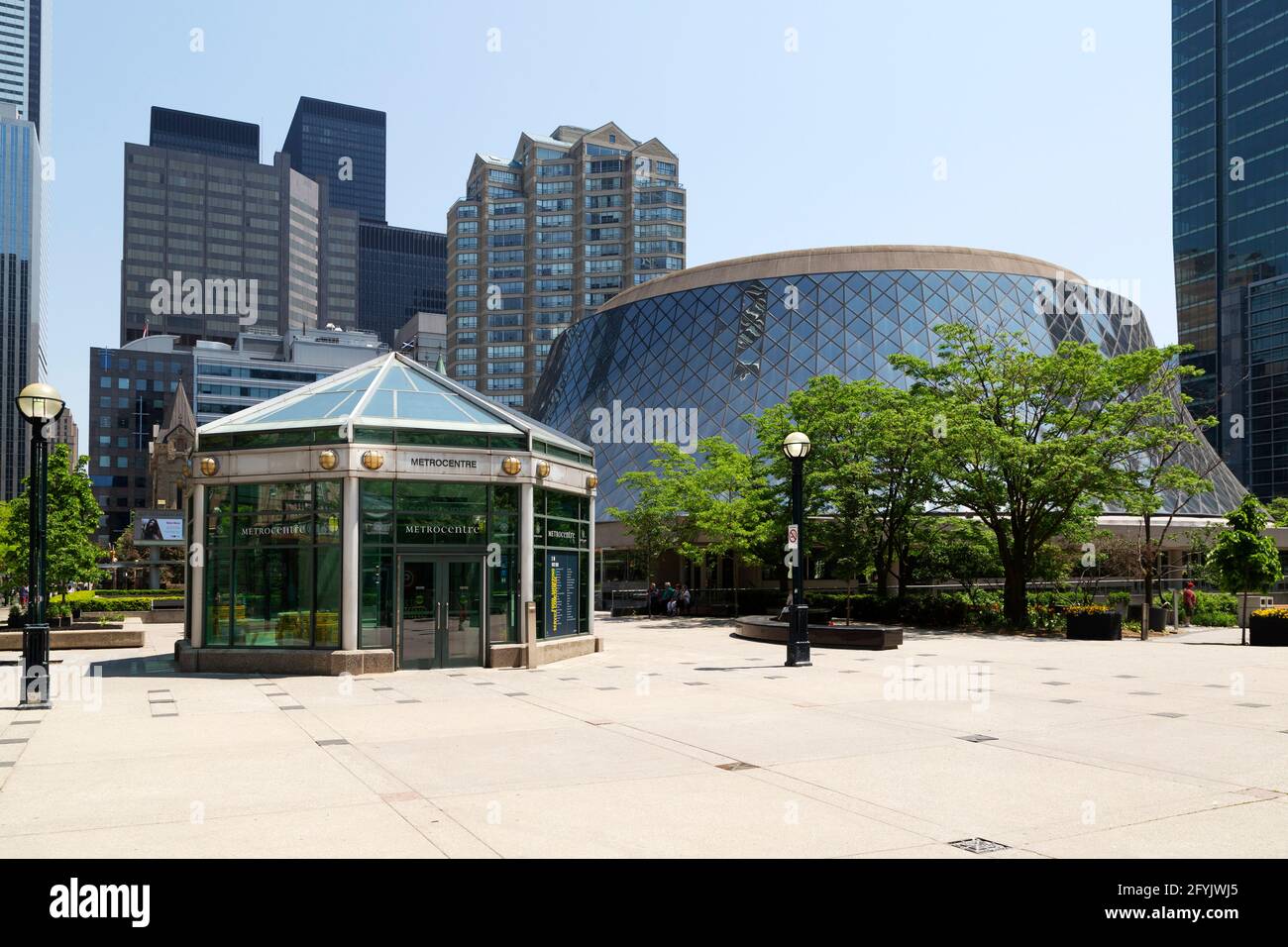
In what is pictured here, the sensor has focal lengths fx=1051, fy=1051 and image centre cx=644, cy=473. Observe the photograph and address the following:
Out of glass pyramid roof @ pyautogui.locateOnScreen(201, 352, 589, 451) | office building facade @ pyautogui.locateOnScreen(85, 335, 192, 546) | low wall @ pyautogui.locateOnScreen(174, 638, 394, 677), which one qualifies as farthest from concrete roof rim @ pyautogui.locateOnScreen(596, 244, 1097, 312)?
office building facade @ pyautogui.locateOnScreen(85, 335, 192, 546)

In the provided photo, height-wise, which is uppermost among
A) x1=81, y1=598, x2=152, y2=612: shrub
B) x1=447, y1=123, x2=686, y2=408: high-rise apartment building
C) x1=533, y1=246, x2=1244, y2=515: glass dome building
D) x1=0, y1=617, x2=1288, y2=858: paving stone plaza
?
x1=447, y1=123, x2=686, y2=408: high-rise apartment building

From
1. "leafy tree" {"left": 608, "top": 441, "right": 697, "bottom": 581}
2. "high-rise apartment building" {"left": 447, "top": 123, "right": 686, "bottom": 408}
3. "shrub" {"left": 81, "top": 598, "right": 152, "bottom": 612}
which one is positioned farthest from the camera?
"high-rise apartment building" {"left": 447, "top": 123, "right": 686, "bottom": 408}

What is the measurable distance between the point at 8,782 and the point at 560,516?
1561 cm

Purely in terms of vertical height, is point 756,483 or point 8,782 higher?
point 756,483

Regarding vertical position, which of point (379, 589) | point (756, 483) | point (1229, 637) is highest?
point (756, 483)

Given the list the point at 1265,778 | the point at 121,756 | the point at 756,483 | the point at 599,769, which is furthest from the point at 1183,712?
the point at 756,483

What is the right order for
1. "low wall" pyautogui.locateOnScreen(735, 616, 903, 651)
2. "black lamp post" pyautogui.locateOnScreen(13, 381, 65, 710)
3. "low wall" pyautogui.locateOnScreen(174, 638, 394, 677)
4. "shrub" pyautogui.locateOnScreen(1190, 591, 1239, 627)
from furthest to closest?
1. "shrub" pyautogui.locateOnScreen(1190, 591, 1239, 627)
2. "low wall" pyautogui.locateOnScreen(735, 616, 903, 651)
3. "low wall" pyautogui.locateOnScreen(174, 638, 394, 677)
4. "black lamp post" pyautogui.locateOnScreen(13, 381, 65, 710)

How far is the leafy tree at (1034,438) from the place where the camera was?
111ft

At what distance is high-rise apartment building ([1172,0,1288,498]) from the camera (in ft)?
442

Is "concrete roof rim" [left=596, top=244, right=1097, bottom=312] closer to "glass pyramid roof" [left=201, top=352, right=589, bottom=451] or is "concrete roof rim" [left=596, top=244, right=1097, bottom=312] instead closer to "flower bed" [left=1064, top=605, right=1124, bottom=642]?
"flower bed" [left=1064, top=605, right=1124, bottom=642]

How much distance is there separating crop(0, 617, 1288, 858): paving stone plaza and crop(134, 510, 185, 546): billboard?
1756 inches

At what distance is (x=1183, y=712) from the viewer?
50.2ft

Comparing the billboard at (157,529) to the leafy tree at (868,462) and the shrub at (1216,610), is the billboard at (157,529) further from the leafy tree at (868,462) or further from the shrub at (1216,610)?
the shrub at (1216,610)
